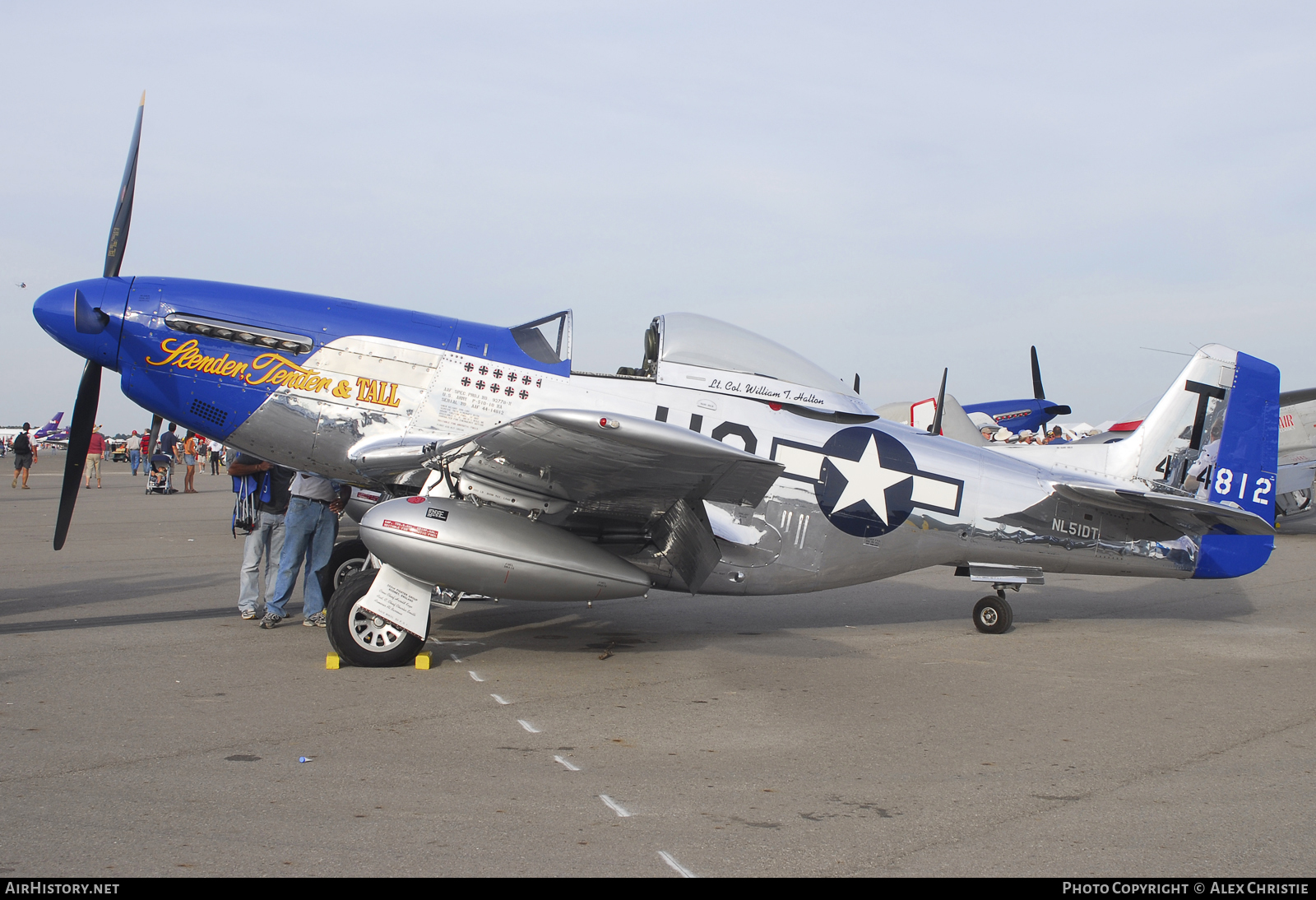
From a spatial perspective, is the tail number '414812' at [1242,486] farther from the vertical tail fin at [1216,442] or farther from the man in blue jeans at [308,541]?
the man in blue jeans at [308,541]

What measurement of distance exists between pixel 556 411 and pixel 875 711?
2.56 meters

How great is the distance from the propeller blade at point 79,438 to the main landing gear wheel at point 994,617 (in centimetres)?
722

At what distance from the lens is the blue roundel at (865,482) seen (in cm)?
685

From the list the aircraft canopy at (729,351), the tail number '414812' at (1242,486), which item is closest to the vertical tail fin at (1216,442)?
the tail number '414812' at (1242,486)

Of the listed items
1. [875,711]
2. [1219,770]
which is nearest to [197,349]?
[875,711]

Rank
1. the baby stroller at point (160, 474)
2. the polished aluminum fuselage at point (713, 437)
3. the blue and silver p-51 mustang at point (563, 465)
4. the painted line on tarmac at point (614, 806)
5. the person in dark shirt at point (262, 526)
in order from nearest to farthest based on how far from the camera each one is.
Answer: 1. the painted line on tarmac at point (614, 806)
2. the blue and silver p-51 mustang at point (563, 465)
3. the polished aluminum fuselage at point (713, 437)
4. the person in dark shirt at point (262, 526)
5. the baby stroller at point (160, 474)

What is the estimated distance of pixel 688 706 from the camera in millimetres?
5262

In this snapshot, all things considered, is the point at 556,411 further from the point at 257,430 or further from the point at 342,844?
the point at 257,430

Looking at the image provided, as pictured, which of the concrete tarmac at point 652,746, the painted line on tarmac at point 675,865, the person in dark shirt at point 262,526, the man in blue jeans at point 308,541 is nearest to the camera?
the painted line on tarmac at point 675,865

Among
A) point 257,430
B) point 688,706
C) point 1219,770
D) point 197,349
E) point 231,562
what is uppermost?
point 197,349

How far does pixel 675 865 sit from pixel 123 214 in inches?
262

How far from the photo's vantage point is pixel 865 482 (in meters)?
6.94

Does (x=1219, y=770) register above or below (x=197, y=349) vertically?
below

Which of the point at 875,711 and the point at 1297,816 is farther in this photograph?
the point at 875,711
